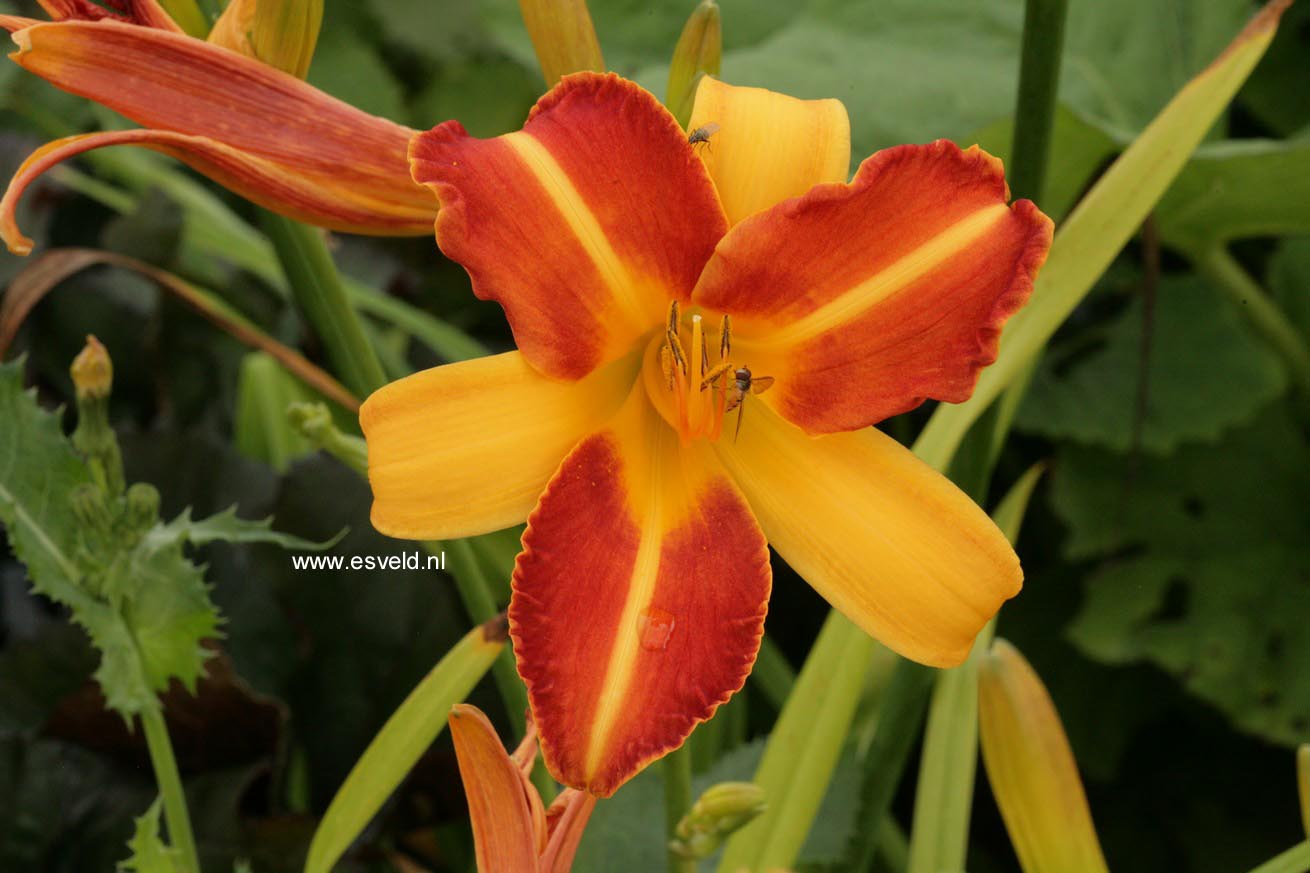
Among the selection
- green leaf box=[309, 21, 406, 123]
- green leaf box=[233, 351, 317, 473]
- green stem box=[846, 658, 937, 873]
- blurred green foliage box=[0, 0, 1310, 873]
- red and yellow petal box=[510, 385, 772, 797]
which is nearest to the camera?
red and yellow petal box=[510, 385, 772, 797]

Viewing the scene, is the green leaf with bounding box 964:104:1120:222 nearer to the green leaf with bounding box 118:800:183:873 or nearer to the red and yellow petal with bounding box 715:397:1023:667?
the red and yellow petal with bounding box 715:397:1023:667

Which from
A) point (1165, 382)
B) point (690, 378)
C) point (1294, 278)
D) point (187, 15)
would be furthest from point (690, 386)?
point (1294, 278)

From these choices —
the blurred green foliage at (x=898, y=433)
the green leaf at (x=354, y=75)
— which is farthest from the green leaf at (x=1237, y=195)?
the green leaf at (x=354, y=75)

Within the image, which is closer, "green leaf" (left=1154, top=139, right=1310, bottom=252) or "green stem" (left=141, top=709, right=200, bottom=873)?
"green stem" (left=141, top=709, right=200, bottom=873)

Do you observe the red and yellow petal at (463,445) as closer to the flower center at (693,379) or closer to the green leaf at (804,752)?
the flower center at (693,379)

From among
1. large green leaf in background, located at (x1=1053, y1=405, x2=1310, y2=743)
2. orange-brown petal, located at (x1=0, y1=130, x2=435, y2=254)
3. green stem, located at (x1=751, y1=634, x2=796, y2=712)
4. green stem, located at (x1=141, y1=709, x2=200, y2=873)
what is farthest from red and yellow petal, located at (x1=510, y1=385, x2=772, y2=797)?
large green leaf in background, located at (x1=1053, y1=405, x2=1310, y2=743)

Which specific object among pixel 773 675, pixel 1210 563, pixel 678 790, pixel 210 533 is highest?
pixel 210 533

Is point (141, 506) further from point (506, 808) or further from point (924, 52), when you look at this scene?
point (924, 52)
